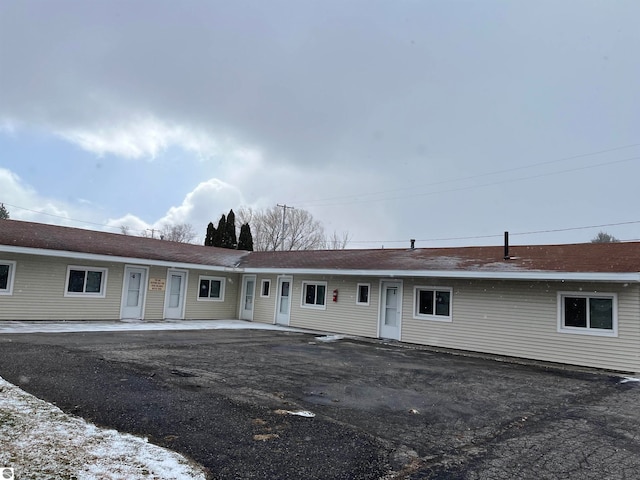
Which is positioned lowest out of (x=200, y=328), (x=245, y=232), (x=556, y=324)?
(x=200, y=328)

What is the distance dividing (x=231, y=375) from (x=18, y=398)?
3173 mm

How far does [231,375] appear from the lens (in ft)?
24.9

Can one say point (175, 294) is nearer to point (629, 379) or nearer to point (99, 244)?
point (99, 244)

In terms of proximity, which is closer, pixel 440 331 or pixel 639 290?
pixel 639 290

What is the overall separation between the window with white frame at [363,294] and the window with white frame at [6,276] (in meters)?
11.5

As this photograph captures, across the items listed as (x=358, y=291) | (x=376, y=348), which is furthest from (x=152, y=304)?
(x=376, y=348)

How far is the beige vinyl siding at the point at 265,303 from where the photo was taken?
1919 cm

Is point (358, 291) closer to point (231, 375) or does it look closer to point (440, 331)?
point (440, 331)

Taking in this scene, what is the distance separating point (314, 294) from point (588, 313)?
32.0ft

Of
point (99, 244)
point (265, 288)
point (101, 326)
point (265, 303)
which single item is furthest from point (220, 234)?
point (101, 326)

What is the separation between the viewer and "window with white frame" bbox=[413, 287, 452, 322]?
14.0 meters

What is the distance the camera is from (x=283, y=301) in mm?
19000

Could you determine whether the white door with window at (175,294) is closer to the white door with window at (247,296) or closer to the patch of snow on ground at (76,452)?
the white door with window at (247,296)
